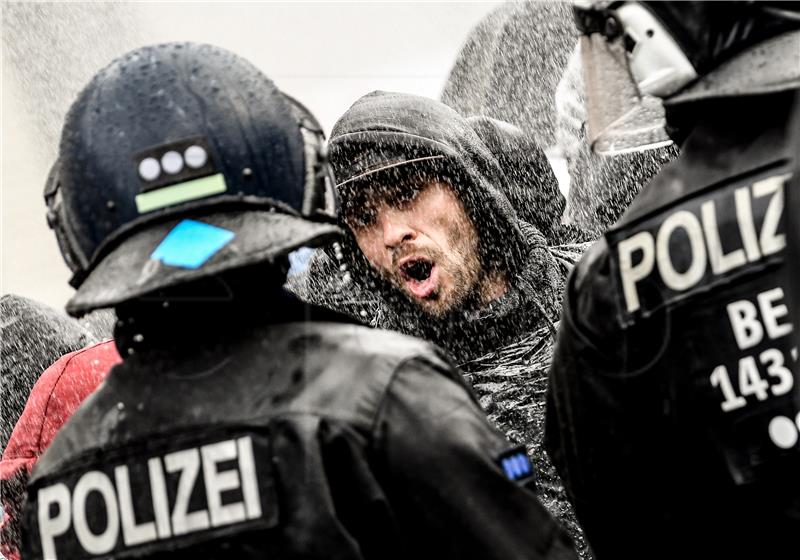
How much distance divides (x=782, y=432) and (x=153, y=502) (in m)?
1.01

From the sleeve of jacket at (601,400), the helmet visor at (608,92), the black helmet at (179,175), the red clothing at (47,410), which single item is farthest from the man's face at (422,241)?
the black helmet at (179,175)

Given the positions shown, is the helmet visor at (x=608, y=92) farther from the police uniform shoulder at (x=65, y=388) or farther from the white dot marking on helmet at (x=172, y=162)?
the police uniform shoulder at (x=65, y=388)

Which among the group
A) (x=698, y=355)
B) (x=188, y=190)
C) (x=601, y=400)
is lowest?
(x=601, y=400)

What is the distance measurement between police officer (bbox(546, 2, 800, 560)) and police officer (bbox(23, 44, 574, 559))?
0.29 metres

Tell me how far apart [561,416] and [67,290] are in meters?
8.83

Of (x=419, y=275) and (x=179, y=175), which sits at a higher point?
(x=179, y=175)

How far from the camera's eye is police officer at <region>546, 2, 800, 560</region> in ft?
6.11

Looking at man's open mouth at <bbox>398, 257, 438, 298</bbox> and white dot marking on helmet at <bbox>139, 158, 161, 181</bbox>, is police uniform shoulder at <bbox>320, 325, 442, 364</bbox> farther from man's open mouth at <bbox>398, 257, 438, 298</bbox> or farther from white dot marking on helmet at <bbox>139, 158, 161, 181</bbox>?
man's open mouth at <bbox>398, 257, 438, 298</bbox>

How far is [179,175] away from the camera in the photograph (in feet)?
6.32

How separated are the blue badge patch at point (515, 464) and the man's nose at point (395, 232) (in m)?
1.98

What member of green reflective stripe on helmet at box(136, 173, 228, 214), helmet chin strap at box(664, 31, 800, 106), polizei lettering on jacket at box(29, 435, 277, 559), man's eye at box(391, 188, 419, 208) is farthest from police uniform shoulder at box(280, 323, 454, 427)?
man's eye at box(391, 188, 419, 208)

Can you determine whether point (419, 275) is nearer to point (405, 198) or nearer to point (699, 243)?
point (405, 198)

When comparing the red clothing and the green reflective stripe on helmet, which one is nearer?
the green reflective stripe on helmet

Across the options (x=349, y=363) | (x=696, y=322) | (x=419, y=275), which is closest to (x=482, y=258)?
(x=419, y=275)
